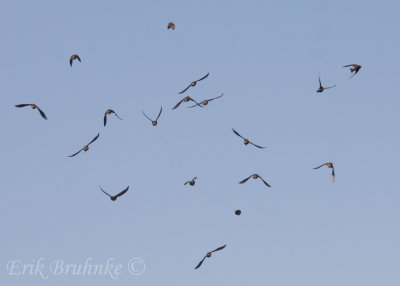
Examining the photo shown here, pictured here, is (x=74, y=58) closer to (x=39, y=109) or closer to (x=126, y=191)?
(x=39, y=109)

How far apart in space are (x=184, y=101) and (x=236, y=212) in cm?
854

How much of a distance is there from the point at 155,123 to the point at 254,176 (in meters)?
7.84

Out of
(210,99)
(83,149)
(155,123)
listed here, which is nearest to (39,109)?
(83,149)

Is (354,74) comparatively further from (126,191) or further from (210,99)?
(126,191)

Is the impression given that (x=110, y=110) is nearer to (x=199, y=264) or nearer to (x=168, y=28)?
(x=168, y=28)

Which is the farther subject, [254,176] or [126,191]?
[254,176]

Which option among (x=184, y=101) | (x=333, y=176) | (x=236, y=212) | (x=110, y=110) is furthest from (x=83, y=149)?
(x=333, y=176)

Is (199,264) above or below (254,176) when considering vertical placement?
below

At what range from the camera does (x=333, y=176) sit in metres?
54.0

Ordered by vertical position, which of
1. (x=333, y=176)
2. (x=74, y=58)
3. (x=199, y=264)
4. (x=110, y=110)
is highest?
(x=74, y=58)

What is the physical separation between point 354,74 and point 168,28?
42.8 feet

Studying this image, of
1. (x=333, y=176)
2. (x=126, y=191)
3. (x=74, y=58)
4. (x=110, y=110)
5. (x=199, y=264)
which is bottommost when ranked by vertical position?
(x=199, y=264)

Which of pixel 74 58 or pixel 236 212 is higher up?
pixel 74 58

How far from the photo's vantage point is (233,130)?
5341 centimetres
